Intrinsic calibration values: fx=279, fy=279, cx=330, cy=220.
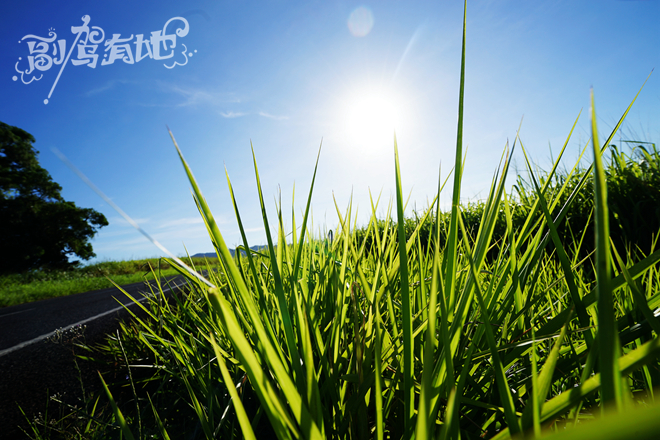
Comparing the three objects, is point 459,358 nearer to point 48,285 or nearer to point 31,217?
point 48,285

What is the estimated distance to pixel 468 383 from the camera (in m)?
0.53

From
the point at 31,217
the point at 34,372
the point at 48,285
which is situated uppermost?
the point at 31,217

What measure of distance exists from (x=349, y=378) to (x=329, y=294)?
0.32 m

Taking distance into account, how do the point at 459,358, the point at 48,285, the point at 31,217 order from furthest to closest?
the point at 31,217 < the point at 48,285 < the point at 459,358

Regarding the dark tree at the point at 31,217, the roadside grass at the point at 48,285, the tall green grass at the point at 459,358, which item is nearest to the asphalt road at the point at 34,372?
the tall green grass at the point at 459,358

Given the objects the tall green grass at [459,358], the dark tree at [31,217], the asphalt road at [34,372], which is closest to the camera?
the tall green grass at [459,358]

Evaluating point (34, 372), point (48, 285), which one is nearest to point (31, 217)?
point (48, 285)

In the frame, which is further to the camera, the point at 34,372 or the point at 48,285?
the point at 48,285

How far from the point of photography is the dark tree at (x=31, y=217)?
45.2 ft

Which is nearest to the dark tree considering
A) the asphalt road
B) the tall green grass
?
the asphalt road

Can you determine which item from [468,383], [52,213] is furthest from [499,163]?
[52,213]

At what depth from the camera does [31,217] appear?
1444 centimetres

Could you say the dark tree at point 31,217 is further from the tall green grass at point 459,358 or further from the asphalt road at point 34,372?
the tall green grass at point 459,358

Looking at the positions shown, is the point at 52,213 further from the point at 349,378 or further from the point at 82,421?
the point at 349,378
